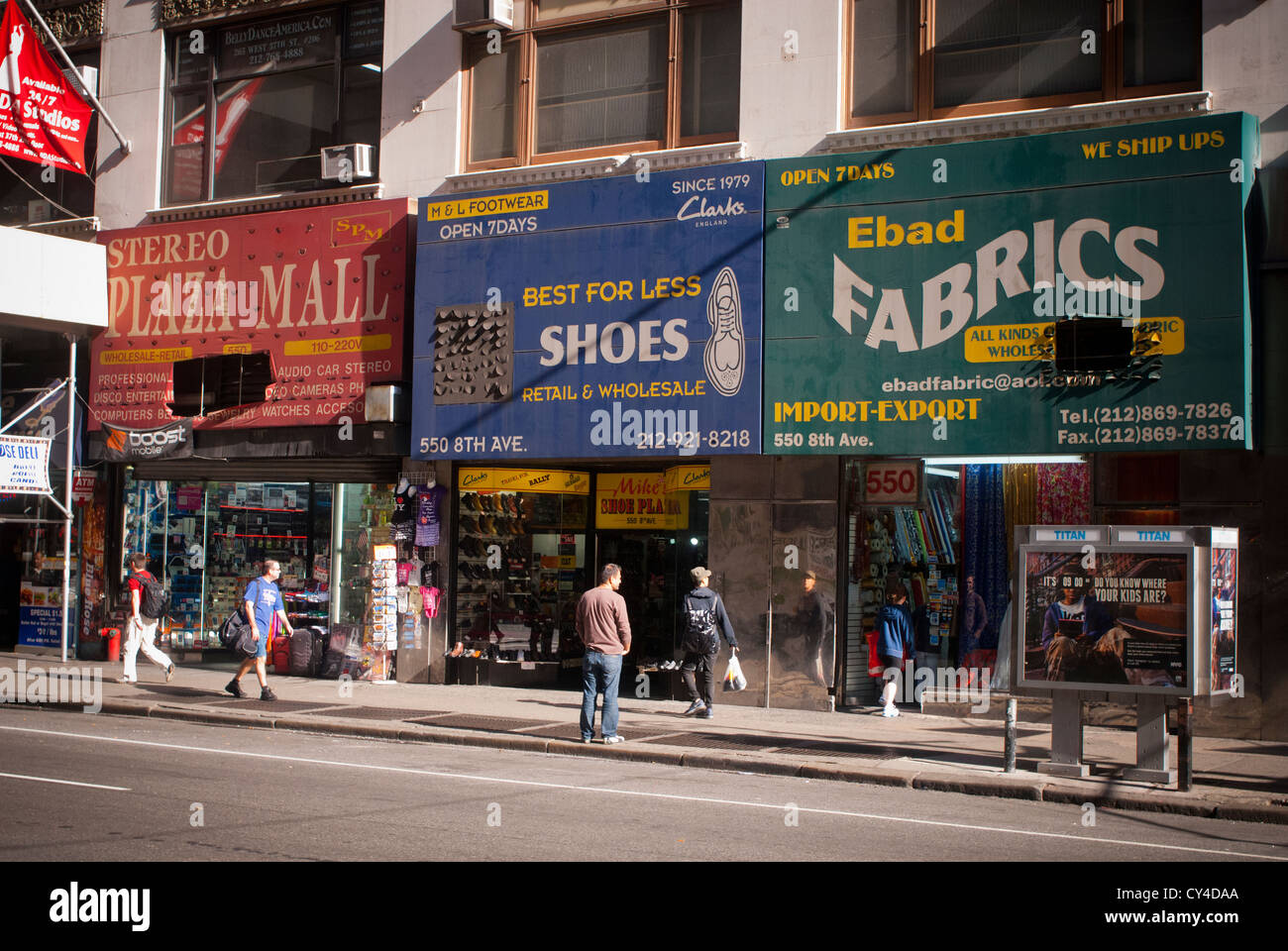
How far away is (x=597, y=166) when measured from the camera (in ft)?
58.9

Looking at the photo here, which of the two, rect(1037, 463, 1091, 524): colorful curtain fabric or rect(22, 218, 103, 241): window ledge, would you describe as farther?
rect(22, 218, 103, 241): window ledge

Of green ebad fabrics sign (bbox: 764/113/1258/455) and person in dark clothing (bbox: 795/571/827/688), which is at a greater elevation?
green ebad fabrics sign (bbox: 764/113/1258/455)

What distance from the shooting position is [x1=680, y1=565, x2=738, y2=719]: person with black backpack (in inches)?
613

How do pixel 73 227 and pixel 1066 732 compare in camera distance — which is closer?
pixel 1066 732

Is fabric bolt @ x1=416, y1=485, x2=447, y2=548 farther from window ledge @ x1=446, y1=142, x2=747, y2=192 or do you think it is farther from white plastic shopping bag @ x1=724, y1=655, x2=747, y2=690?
white plastic shopping bag @ x1=724, y1=655, x2=747, y2=690

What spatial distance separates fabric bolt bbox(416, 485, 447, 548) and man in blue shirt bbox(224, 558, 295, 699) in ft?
8.31

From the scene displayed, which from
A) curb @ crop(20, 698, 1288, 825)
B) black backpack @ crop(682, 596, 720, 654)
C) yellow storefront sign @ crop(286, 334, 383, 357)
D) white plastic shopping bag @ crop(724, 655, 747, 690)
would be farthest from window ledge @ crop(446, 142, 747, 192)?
curb @ crop(20, 698, 1288, 825)

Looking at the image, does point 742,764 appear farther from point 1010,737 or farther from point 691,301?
point 691,301

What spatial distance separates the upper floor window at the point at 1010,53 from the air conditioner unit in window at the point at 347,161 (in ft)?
24.7

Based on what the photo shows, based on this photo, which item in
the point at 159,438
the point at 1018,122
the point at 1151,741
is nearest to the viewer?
the point at 1151,741

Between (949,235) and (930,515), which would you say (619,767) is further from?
(949,235)

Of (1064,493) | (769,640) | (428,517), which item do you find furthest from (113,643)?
(1064,493)

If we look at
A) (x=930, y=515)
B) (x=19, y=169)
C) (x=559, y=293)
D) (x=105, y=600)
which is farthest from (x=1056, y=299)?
(x=19, y=169)

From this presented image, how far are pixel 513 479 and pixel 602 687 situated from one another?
6070 mm
